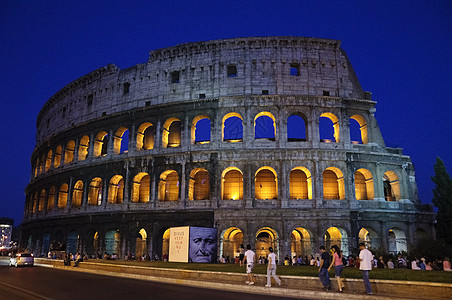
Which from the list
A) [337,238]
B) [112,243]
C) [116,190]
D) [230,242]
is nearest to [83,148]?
[116,190]

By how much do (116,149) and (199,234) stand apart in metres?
15.2

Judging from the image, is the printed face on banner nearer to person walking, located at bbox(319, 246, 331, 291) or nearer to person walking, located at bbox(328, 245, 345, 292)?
person walking, located at bbox(319, 246, 331, 291)

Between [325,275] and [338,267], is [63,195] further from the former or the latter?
[338,267]

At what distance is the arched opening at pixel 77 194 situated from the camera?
3465 centimetres

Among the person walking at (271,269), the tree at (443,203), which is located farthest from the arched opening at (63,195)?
the tree at (443,203)

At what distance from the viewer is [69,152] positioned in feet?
125

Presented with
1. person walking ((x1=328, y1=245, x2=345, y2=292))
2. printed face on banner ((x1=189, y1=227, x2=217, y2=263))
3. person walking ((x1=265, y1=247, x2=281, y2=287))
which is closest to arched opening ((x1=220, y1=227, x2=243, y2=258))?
printed face on banner ((x1=189, y1=227, x2=217, y2=263))

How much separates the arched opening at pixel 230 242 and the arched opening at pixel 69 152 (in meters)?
21.2

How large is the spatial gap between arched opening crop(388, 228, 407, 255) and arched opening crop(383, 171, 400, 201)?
273 centimetres

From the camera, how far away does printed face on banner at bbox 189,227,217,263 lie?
21484mm

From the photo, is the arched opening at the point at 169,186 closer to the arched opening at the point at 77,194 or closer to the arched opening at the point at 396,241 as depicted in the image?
the arched opening at the point at 77,194

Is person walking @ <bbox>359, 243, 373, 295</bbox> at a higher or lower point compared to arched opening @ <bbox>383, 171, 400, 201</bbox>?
lower

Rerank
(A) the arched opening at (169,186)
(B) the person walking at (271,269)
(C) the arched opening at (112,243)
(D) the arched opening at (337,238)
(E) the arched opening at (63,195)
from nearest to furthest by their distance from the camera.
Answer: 1. (B) the person walking at (271,269)
2. (D) the arched opening at (337,238)
3. (A) the arched opening at (169,186)
4. (C) the arched opening at (112,243)
5. (E) the arched opening at (63,195)

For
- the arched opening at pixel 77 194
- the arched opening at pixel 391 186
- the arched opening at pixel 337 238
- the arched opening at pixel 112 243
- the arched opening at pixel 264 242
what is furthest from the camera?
the arched opening at pixel 77 194
